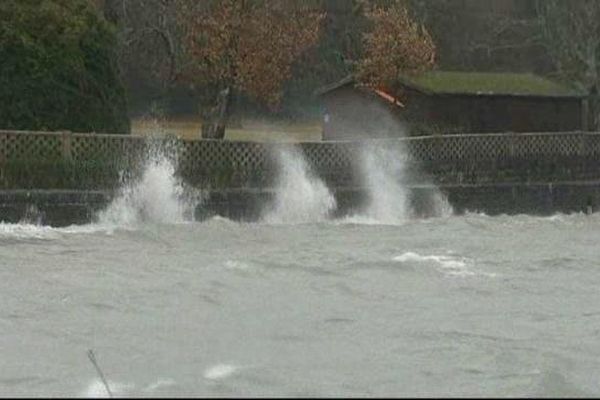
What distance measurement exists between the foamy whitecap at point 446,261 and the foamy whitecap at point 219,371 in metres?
8.33

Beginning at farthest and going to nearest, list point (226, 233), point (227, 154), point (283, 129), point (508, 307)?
point (283, 129) → point (227, 154) → point (226, 233) → point (508, 307)

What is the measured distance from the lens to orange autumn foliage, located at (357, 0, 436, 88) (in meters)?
36.6

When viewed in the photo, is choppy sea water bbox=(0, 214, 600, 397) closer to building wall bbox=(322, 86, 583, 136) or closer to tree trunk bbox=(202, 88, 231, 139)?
tree trunk bbox=(202, 88, 231, 139)

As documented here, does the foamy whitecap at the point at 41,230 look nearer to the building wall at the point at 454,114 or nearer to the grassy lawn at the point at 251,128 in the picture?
the building wall at the point at 454,114

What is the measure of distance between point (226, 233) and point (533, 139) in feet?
35.8

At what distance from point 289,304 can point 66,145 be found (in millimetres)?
10875

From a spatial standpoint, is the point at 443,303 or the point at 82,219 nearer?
the point at 443,303

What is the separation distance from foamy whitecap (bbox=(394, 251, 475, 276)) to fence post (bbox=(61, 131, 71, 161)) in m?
7.47

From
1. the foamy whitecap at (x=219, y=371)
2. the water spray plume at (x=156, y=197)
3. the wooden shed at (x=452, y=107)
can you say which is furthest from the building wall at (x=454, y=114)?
the foamy whitecap at (x=219, y=371)

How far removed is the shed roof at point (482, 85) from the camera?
38312 millimetres

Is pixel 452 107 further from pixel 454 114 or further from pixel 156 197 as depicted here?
pixel 156 197

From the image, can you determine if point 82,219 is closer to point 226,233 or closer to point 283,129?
point 226,233

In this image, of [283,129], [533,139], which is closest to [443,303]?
[533,139]

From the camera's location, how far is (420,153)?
95.5ft
